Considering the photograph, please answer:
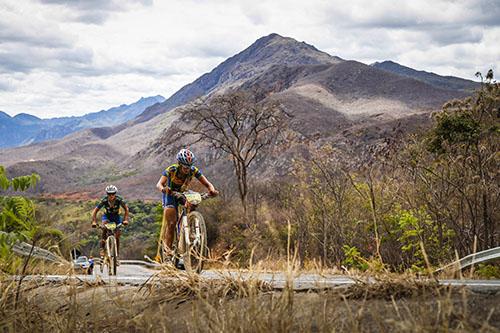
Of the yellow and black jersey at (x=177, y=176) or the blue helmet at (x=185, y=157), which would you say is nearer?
the blue helmet at (x=185, y=157)

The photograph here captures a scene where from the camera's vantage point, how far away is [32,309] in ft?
17.1

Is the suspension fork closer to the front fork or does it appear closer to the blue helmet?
the front fork

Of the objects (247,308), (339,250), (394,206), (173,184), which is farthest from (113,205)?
(339,250)

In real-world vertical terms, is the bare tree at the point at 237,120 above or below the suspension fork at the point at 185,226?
above

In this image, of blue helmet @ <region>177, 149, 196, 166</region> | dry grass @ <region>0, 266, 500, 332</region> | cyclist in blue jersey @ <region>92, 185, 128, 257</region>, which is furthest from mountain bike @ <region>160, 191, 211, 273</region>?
cyclist in blue jersey @ <region>92, 185, 128, 257</region>

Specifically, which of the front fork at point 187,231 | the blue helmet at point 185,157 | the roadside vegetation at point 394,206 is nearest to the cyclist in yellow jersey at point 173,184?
the blue helmet at point 185,157

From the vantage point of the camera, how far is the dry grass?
3490 millimetres

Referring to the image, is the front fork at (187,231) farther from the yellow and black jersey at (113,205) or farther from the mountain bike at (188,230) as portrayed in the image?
the yellow and black jersey at (113,205)

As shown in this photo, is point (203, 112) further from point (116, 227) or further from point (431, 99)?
Result: point (431, 99)

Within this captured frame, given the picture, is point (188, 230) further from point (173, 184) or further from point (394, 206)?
point (394, 206)

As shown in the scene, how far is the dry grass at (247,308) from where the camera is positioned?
3490mm

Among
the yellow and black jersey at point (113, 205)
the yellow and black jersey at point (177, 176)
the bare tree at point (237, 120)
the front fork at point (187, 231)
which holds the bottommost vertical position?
the front fork at point (187, 231)

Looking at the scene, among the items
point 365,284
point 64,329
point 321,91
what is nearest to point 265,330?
point 365,284

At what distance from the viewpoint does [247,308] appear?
3.98 metres
